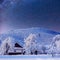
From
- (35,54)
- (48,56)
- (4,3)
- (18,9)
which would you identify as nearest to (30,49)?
(35,54)

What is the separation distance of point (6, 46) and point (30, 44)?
28 centimetres

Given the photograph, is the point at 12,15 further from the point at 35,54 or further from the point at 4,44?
the point at 35,54

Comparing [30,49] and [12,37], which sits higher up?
[12,37]

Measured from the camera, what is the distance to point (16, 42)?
193 cm

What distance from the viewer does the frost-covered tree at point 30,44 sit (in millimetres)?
1887

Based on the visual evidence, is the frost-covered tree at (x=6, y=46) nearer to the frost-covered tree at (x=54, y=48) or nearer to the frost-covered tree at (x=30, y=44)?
the frost-covered tree at (x=30, y=44)

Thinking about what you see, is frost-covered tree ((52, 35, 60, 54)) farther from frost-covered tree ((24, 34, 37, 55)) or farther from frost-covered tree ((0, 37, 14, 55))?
frost-covered tree ((0, 37, 14, 55))

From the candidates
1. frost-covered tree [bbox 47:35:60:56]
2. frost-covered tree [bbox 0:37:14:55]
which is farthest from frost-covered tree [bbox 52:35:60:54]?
frost-covered tree [bbox 0:37:14:55]

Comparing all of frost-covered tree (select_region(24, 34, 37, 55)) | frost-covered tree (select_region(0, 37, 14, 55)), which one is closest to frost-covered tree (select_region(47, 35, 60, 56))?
frost-covered tree (select_region(24, 34, 37, 55))

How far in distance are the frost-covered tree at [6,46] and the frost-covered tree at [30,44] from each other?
165 mm

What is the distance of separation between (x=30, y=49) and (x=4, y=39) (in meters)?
0.33

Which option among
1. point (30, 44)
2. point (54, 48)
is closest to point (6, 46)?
point (30, 44)

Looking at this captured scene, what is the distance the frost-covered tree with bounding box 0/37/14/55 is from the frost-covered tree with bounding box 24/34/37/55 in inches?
6.5

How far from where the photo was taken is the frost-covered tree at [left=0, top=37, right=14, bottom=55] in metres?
1.91
